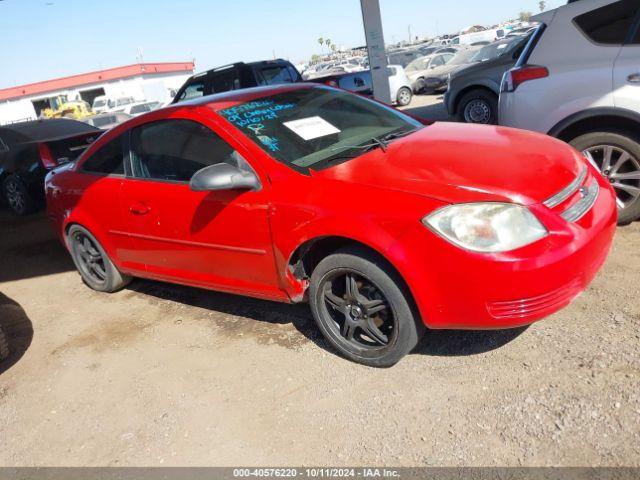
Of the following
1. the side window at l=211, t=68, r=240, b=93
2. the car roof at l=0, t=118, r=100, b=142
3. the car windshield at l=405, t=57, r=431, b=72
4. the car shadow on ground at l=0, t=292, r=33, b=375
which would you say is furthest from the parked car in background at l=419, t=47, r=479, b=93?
the car shadow on ground at l=0, t=292, r=33, b=375

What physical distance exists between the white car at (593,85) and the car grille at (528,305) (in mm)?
2001

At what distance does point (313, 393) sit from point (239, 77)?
7.98 meters

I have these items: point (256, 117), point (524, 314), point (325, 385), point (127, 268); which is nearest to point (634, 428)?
point (524, 314)

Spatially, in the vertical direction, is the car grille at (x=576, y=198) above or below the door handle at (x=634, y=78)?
below

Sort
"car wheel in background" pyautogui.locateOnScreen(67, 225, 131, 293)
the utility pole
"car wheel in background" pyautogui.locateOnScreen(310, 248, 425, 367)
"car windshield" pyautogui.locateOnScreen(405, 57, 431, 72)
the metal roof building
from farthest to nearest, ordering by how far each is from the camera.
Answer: the metal roof building < "car windshield" pyautogui.locateOnScreen(405, 57, 431, 72) < the utility pole < "car wheel in background" pyautogui.locateOnScreen(67, 225, 131, 293) < "car wheel in background" pyautogui.locateOnScreen(310, 248, 425, 367)

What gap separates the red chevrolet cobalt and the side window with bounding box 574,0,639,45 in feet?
4.17

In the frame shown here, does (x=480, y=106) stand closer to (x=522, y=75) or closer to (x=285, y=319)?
(x=522, y=75)

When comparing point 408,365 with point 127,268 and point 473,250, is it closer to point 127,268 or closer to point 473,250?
point 473,250

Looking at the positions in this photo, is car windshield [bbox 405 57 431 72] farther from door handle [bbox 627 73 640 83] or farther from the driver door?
the driver door

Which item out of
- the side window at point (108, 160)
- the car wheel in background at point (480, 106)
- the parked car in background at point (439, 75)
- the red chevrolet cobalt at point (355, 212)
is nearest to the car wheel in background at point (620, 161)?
the red chevrolet cobalt at point (355, 212)

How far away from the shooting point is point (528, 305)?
254cm

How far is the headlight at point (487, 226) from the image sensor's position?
8.20 ft

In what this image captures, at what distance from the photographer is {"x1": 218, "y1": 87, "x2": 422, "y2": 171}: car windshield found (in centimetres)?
328

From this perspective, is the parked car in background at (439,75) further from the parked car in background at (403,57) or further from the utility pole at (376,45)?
the parked car in background at (403,57)
